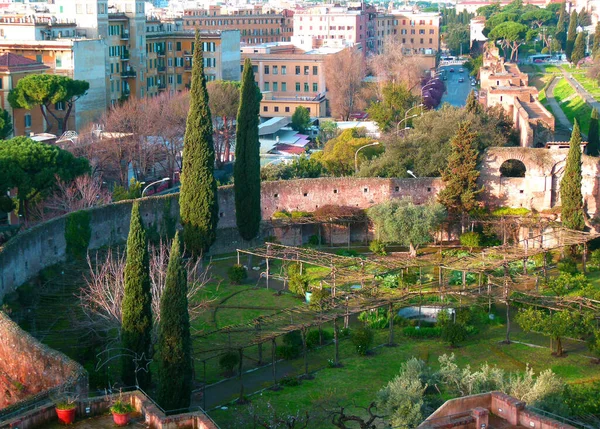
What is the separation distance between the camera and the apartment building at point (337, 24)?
4764 inches

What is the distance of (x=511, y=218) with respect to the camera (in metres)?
44.0

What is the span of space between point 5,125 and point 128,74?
61.9 ft

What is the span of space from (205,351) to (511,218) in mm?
19570

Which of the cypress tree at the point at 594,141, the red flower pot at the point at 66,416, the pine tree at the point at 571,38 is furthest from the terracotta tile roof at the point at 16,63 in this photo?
the pine tree at the point at 571,38

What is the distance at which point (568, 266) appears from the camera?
38719 millimetres

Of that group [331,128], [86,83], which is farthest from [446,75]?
[86,83]

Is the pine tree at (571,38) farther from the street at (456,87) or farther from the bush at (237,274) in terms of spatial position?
the bush at (237,274)

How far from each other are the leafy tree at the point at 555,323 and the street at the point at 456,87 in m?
57.9

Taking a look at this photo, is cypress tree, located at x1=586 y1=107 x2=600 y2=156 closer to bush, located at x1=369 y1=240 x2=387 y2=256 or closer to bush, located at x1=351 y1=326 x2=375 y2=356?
bush, located at x1=369 y1=240 x2=387 y2=256

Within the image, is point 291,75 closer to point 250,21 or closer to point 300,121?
point 300,121

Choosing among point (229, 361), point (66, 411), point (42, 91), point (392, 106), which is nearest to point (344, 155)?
point (42, 91)

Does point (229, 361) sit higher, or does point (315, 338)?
point (229, 361)

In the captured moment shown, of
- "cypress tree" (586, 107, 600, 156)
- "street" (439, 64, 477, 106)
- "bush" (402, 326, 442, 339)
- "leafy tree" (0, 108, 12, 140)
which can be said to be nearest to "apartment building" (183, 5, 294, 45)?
"street" (439, 64, 477, 106)

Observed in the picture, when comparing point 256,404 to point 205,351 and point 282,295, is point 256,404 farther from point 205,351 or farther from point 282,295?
point 282,295
